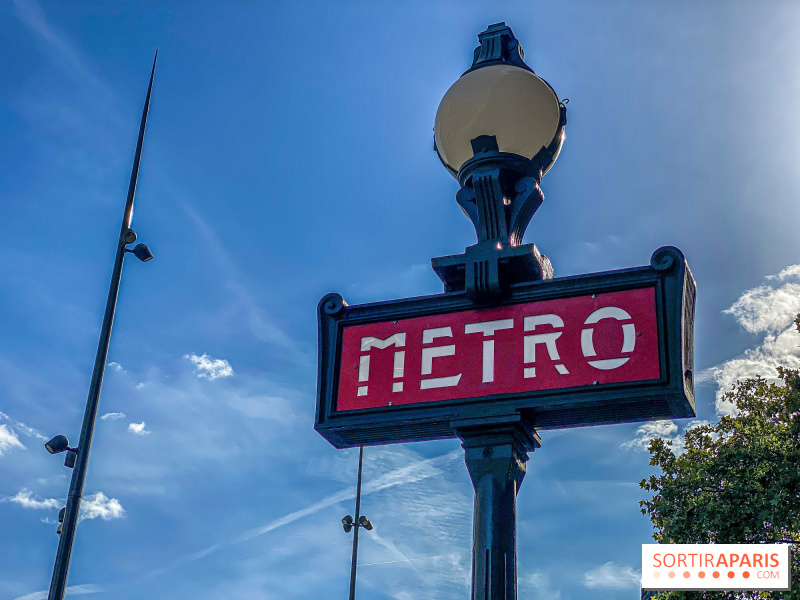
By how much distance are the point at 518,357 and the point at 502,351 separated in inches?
4.1

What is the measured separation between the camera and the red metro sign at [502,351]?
4.69 meters

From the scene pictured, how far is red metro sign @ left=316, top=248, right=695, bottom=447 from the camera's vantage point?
462 cm

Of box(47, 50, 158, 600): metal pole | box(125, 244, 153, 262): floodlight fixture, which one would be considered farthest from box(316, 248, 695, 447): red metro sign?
box(125, 244, 153, 262): floodlight fixture

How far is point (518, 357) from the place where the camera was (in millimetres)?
4883

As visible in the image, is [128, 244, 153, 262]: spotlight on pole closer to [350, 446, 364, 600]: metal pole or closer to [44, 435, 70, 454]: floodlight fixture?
[44, 435, 70, 454]: floodlight fixture

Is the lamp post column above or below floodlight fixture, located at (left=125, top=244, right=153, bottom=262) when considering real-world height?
below

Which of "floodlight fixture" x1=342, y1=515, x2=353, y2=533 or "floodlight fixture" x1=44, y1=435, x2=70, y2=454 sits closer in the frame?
"floodlight fixture" x1=44, y1=435, x2=70, y2=454

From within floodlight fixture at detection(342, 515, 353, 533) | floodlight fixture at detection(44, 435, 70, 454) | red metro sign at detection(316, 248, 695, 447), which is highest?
floodlight fixture at detection(342, 515, 353, 533)

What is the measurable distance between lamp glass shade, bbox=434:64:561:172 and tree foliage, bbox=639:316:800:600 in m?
13.5

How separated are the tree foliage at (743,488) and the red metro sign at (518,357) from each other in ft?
43.6

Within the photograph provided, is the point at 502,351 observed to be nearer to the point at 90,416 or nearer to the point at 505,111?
the point at 505,111

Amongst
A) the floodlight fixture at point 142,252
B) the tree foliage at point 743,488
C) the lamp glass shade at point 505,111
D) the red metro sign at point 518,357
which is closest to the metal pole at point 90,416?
the floodlight fixture at point 142,252

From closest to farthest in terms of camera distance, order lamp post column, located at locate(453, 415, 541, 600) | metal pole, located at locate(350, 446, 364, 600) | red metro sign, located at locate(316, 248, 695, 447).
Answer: lamp post column, located at locate(453, 415, 541, 600)
red metro sign, located at locate(316, 248, 695, 447)
metal pole, located at locate(350, 446, 364, 600)

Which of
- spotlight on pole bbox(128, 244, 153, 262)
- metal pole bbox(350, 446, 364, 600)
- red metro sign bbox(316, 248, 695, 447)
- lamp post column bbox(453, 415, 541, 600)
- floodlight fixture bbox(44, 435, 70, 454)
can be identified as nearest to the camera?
lamp post column bbox(453, 415, 541, 600)
